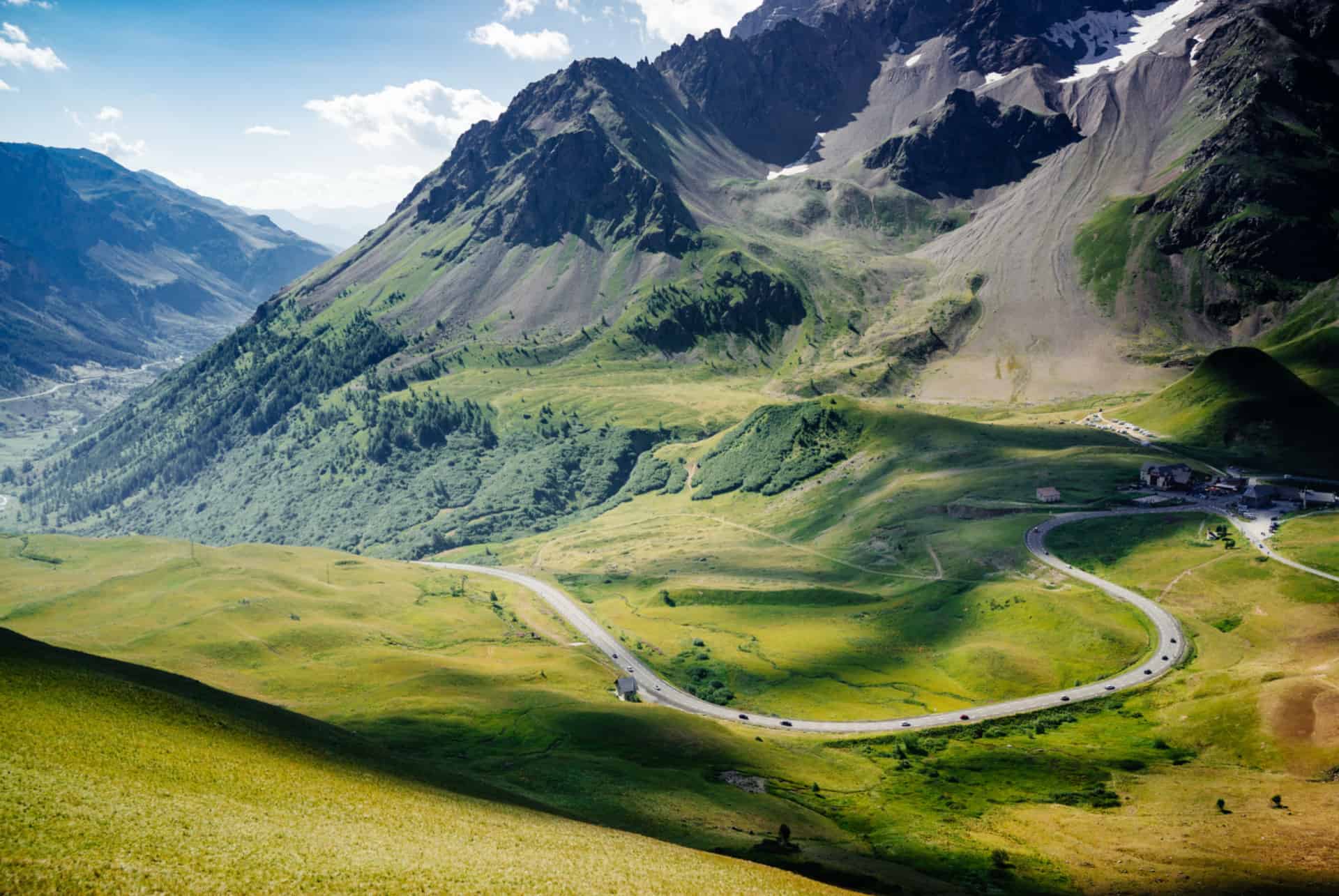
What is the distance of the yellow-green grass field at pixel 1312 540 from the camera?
14750cm

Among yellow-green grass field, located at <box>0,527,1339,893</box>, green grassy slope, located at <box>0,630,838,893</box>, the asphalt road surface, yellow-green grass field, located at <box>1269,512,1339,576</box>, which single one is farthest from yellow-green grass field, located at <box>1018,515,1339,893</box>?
green grassy slope, located at <box>0,630,838,893</box>

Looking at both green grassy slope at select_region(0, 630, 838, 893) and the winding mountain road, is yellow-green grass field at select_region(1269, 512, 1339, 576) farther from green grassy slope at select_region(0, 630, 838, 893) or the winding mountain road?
green grassy slope at select_region(0, 630, 838, 893)

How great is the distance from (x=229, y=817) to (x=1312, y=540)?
18317 cm

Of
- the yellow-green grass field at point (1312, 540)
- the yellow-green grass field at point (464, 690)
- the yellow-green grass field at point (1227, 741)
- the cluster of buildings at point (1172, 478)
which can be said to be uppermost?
the cluster of buildings at point (1172, 478)

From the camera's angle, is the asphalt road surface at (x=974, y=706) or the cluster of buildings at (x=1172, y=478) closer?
the asphalt road surface at (x=974, y=706)

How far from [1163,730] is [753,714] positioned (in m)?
58.5

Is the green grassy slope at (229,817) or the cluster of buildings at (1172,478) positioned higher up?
the cluster of buildings at (1172,478)

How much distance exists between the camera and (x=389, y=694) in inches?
5002

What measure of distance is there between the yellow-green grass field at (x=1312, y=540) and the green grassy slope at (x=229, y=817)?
140687 mm

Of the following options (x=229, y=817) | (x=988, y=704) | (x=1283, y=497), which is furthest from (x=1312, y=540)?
(x=229, y=817)

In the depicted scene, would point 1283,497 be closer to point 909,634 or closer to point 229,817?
point 909,634

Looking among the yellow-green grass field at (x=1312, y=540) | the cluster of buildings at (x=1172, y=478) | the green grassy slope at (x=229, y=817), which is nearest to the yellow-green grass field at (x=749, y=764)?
the green grassy slope at (x=229, y=817)

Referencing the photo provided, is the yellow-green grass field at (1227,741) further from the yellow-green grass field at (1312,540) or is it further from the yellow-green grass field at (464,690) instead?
the yellow-green grass field at (464,690)

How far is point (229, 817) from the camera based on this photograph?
43625 mm
